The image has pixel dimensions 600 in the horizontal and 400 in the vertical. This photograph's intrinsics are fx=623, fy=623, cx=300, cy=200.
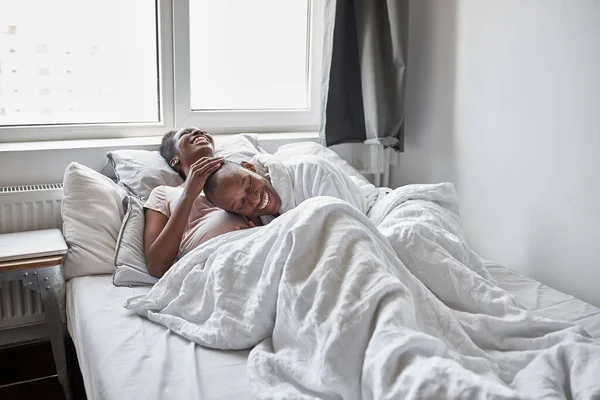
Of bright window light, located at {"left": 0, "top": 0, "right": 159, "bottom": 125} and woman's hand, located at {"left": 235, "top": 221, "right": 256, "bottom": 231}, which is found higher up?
bright window light, located at {"left": 0, "top": 0, "right": 159, "bottom": 125}

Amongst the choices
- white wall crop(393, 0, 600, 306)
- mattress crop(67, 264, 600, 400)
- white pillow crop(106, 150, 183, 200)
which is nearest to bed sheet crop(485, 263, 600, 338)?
mattress crop(67, 264, 600, 400)

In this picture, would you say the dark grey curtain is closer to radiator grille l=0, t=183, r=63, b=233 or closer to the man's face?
the man's face

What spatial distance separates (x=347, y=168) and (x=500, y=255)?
2.32 ft

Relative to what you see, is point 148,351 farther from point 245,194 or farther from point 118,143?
point 118,143

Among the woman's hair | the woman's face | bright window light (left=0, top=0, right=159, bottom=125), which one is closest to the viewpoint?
the woman's face

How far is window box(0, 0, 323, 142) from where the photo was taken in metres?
2.46

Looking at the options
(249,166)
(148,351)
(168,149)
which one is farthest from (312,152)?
(148,351)

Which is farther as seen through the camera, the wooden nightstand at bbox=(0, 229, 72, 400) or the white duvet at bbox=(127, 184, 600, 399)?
the wooden nightstand at bbox=(0, 229, 72, 400)

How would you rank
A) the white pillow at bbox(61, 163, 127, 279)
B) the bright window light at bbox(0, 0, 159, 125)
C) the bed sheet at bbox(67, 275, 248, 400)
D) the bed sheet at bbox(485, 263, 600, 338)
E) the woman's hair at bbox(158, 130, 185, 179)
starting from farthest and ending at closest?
the bright window light at bbox(0, 0, 159, 125)
the woman's hair at bbox(158, 130, 185, 179)
the white pillow at bbox(61, 163, 127, 279)
the bed sheet at bbox(485, 263, 600, 338)
the bed sheet at bbox(67, 275, 248, 400)

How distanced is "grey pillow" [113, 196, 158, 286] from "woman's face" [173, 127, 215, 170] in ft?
0.79

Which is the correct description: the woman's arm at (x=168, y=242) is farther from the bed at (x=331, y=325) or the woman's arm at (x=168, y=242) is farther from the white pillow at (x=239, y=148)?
the white pillow at (x=239, y=148)

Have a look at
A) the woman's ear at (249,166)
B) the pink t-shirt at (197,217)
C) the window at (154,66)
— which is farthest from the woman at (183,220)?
the window at (154,66)

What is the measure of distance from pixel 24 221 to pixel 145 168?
0.48 m

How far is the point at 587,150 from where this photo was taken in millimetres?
2072
